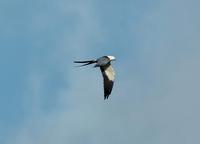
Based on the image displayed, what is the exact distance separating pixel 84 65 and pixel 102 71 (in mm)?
4983

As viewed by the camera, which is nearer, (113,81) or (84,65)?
(84,65)

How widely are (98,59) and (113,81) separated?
2.61 meters

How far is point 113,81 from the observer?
47.2 m

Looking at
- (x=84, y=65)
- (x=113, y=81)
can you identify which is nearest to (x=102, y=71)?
(x=113, y=81)

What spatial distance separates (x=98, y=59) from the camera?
46656 millimetres

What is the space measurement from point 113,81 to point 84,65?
508 centimetres

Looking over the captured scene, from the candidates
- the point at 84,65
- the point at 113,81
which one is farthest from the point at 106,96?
the point at 84,65

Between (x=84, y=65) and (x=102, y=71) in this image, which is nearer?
(x=84, y=65)

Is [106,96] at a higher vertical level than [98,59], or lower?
lower

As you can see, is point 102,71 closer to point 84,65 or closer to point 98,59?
point 98,59

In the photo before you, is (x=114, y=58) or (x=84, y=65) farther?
(x=114, y=58)

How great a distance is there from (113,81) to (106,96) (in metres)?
1.79

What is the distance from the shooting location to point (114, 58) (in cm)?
4622

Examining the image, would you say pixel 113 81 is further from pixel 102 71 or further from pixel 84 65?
pixel 84 65
